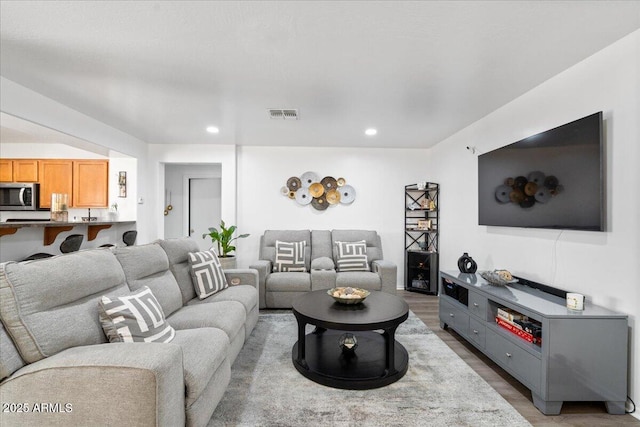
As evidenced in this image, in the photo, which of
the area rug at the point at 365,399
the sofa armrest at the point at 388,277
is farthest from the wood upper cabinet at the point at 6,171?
the sofa armrest at the point at 388,277

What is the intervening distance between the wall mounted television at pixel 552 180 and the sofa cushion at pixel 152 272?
302cm

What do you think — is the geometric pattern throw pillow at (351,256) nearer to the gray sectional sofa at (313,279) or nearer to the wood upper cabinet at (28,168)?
the gray sectional sofa at (313,279)

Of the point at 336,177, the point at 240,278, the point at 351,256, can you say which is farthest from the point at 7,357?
the point at 336,177

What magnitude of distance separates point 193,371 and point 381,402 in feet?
3.97

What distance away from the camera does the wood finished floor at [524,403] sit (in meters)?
1.87

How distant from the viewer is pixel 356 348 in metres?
2.65

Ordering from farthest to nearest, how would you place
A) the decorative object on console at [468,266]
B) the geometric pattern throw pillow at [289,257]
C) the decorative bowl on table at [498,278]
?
the geometric pattern throw pillow at [289,257], the decorative object on console at [468,266], the decorative bowl on table at [498,278]

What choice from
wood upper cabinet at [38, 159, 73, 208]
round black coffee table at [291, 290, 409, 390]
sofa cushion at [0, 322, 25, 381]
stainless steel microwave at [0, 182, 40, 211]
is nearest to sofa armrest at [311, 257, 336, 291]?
round black coffee table at [291, 290, 409, 390]

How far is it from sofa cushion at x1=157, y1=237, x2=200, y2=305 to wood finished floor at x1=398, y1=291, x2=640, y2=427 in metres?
2.27

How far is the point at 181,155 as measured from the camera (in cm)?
505

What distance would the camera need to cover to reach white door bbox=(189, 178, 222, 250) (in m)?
6.21

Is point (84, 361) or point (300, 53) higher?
point (300, 53)

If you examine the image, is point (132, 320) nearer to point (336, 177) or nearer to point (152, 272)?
point (152, 272)

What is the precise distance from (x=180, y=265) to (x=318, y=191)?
2.75m
